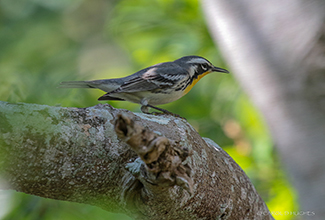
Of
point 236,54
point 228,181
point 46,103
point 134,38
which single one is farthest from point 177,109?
point 46,103

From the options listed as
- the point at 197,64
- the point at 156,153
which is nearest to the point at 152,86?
the point at 197,64

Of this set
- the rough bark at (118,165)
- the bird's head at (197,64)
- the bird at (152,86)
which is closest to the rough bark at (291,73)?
the rough bark at (118,165)

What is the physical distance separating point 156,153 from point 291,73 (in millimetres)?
886

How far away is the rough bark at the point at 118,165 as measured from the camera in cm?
121

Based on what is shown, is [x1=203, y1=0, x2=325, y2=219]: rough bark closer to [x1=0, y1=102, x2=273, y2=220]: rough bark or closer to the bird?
[x1=0, y1=102, x2=273, y2=220]: rough bark

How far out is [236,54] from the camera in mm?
1855

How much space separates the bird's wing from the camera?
3.57 metres

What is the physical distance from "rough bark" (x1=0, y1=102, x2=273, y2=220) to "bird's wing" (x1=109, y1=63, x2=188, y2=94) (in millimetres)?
1352

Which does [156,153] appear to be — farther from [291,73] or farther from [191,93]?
[191,93]

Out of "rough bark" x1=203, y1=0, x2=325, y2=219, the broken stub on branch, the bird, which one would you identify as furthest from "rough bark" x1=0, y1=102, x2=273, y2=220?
the bird

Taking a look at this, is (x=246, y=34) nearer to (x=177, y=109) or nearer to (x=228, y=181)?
(x=228, y=181)

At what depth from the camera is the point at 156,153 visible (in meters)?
1.33

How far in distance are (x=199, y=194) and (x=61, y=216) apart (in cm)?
139

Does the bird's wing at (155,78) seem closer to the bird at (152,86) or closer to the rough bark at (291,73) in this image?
the bird at (152,86)
